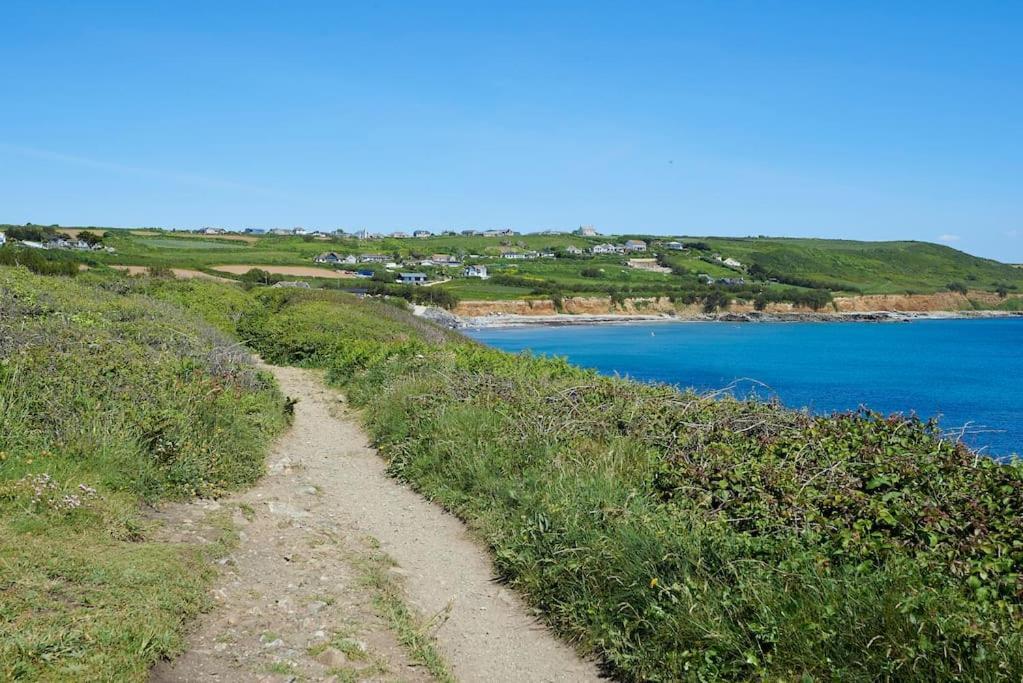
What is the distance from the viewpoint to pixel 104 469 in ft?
28.4

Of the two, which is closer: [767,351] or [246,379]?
[246,379]

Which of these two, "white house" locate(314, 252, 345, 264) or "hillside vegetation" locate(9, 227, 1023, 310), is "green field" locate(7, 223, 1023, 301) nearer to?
"hillside vegetation" locate(9, 227, 1023, 310)

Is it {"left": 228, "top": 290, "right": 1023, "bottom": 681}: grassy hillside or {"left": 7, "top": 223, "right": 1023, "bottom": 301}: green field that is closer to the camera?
{"left": 228, "top": 290, "right": 1023, "bottom": 681}: grassy hillside

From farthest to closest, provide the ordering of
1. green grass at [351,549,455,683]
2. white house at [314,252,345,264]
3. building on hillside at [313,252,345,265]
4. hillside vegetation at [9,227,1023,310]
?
1. white house at [314,252,345,264]
2. building on hillside at [313,252,345,265]
3. hillside vegetation at [9,227,1023,310]
4. green grass at [351,549,455,683]

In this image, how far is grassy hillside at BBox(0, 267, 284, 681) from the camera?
17.7 feet

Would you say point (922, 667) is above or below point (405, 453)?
above

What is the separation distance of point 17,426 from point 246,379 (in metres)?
6.35

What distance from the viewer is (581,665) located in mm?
6508

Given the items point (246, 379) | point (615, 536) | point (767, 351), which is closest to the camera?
point (615, 536)

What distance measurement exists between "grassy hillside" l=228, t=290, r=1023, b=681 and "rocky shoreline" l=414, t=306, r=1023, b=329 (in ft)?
255

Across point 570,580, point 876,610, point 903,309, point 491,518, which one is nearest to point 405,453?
point 491,518

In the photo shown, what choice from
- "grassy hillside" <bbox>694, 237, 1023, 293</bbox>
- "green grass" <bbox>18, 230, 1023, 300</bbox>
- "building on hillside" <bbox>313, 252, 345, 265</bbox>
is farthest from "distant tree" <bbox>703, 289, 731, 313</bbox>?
"building on hillside" <bbox>313, 252, 345, 265</bbox>

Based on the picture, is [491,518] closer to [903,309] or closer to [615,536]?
[615,536]

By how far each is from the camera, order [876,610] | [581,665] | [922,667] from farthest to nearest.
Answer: [581,665], [876,610], [922,667]
